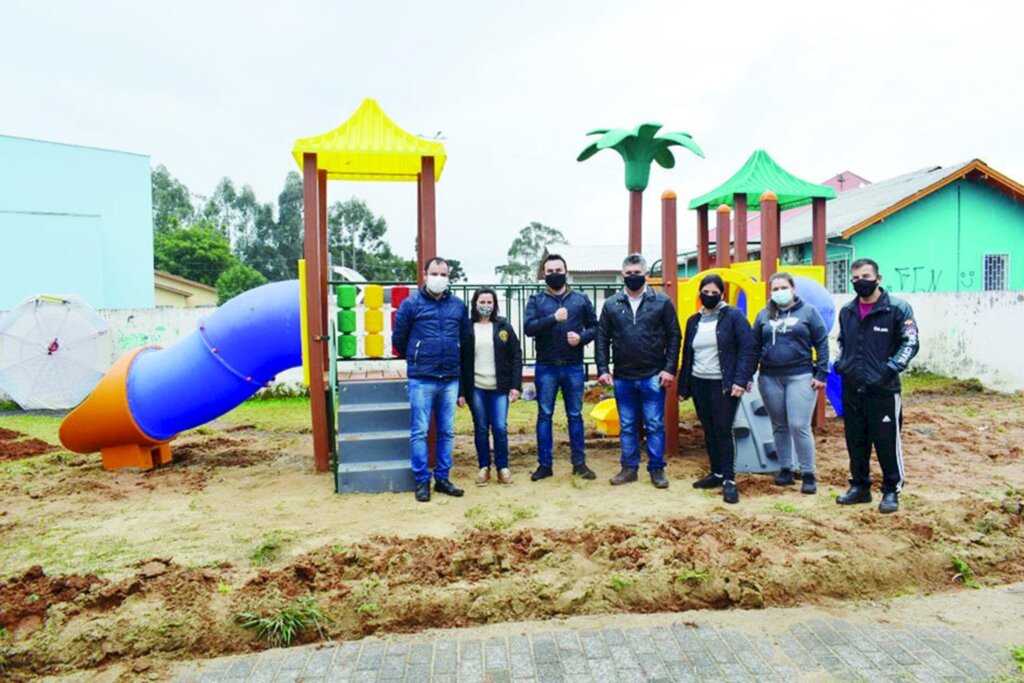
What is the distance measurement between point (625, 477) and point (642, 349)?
43.1 inches

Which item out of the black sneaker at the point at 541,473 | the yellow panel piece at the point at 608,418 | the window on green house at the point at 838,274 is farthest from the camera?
the window on green house at the point at 838,274

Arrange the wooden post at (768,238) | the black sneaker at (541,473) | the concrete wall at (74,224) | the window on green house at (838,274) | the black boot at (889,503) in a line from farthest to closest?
the concrete wall at (74,224), the window on green house at (838,274), the wooden post at (768,238), the black sneaker at (541,473), the black boot at (889,503)

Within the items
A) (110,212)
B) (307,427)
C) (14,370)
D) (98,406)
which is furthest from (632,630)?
(110,212)

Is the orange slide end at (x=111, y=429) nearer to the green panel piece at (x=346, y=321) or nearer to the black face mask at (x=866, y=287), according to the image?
the green panel piece at (x=346, y=321)

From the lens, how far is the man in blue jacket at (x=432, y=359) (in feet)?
18.8

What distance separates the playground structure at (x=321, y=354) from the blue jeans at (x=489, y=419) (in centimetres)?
66

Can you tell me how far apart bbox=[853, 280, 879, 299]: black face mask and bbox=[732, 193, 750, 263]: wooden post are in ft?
14.6

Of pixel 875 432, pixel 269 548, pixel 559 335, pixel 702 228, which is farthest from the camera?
pixel 702 228

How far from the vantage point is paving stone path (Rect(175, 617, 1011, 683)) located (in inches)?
128

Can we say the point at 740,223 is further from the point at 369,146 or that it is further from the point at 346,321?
the point at 346,321

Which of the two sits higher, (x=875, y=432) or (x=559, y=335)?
(x=559, y=335)

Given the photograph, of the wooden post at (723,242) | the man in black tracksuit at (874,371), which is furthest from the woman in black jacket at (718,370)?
the wooden post at (723,242)

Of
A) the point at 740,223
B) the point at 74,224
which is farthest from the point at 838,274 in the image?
the point at 74,224

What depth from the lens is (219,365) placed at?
271 inches
